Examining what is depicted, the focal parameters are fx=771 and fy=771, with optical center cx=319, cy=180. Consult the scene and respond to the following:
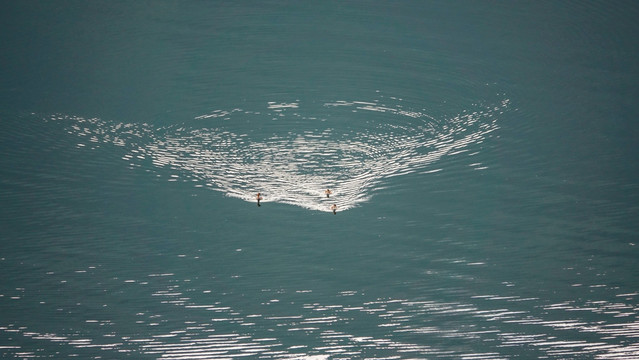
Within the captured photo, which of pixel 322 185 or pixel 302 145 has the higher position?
pixel 302 145

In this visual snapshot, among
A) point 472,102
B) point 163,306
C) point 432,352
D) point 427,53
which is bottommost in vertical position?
point 432,352

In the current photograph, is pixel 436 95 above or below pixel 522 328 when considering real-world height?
above

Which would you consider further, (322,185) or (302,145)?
(302,145)

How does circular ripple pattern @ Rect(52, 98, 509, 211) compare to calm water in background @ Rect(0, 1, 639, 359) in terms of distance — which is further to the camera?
circular ripple pattern @ Rect(52, 98, 509, 211)

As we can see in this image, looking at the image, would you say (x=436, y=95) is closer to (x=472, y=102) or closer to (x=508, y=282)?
(x=472, y=102)

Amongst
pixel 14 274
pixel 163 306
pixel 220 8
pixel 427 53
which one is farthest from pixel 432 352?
pixel 220 8

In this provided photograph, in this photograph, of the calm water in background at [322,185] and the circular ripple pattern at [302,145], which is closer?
the calm water in background at [322,185]
